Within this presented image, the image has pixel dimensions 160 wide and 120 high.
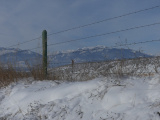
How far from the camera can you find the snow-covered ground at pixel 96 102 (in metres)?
2.69

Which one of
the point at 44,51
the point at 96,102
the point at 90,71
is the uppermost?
the point at 44,51

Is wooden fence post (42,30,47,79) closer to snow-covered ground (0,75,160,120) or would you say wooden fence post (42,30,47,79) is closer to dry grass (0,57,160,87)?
dry grass (0,57,160,87)

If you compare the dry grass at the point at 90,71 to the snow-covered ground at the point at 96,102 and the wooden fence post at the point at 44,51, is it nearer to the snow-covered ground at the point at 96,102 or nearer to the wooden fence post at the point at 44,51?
the wooden fence post at the point at 44,51

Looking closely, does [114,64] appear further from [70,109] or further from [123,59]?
[70,109]

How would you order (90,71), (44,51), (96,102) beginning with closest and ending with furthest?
(96,102) < (90,71) < (44,51)

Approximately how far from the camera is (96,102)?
124 inches

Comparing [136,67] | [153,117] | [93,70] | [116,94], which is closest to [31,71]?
[93,70]

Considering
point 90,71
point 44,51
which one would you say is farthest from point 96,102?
point 44,51

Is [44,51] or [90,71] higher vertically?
[44,51]

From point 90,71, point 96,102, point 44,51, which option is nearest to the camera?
point 96,102

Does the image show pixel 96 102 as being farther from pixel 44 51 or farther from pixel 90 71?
pixel 44 51

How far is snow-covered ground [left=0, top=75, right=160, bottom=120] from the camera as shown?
2.69 meters

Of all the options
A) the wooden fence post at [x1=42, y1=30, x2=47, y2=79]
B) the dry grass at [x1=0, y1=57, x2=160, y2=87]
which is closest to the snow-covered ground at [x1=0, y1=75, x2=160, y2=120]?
the dry grass at [x1=0, y1=57, x2=160, y2=87]

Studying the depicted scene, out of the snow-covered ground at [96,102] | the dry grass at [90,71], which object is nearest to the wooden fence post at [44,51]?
the dry grass at [90,71]
